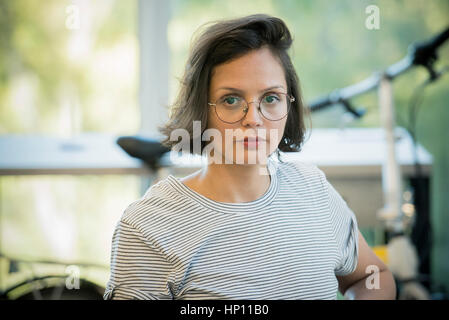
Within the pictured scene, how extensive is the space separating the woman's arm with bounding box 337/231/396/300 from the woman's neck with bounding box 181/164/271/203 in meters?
0.22

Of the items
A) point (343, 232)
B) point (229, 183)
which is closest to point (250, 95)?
point (229, 183)

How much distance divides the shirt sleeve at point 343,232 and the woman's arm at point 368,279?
0.02 meters

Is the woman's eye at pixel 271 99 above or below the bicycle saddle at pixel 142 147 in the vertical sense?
below

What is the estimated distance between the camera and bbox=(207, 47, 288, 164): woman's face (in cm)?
78

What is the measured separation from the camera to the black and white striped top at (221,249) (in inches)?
30.9

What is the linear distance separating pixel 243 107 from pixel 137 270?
0.96ft

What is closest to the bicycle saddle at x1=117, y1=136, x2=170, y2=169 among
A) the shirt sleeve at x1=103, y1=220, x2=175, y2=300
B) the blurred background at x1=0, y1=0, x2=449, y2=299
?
the blurred background at x1=0, y1=0, x2=449, y2=299

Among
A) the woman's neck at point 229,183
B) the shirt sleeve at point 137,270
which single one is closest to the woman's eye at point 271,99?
the woman's neck at point 229,183

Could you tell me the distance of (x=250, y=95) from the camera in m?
0.78

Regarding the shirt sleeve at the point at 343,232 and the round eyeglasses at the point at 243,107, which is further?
the shirt sleeve at the point at 343,232

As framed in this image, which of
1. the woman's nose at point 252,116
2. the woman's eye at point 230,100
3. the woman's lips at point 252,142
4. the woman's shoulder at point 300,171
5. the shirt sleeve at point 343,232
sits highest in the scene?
the woman's eye at point 230,100

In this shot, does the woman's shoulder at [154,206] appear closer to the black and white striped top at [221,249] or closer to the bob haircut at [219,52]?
the black and white striped top at [221,249]

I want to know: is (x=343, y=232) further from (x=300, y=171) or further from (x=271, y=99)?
(x=271, y=99)

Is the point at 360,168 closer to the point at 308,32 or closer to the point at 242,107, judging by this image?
the point at 308,32
